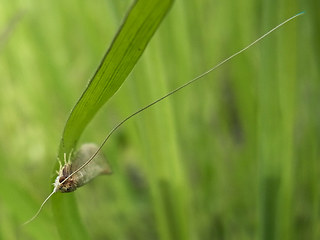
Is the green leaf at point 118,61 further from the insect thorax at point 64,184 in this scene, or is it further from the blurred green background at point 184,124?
the blurred green background at point 184,124

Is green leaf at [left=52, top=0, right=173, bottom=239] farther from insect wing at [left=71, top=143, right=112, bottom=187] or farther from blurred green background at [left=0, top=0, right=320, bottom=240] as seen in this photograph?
blurred green background at [left=0, top=0, right=320, bottom=240]

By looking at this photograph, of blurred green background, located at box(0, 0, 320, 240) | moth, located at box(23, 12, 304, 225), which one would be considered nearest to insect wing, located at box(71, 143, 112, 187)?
moth, located at box(23, 12, 304, 225)

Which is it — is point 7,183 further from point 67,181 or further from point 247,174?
point 247,174

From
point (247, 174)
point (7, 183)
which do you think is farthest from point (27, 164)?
point (7, 183)

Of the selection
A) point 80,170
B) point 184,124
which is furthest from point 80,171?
point 184,124

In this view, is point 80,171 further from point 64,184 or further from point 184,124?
point 184,124
